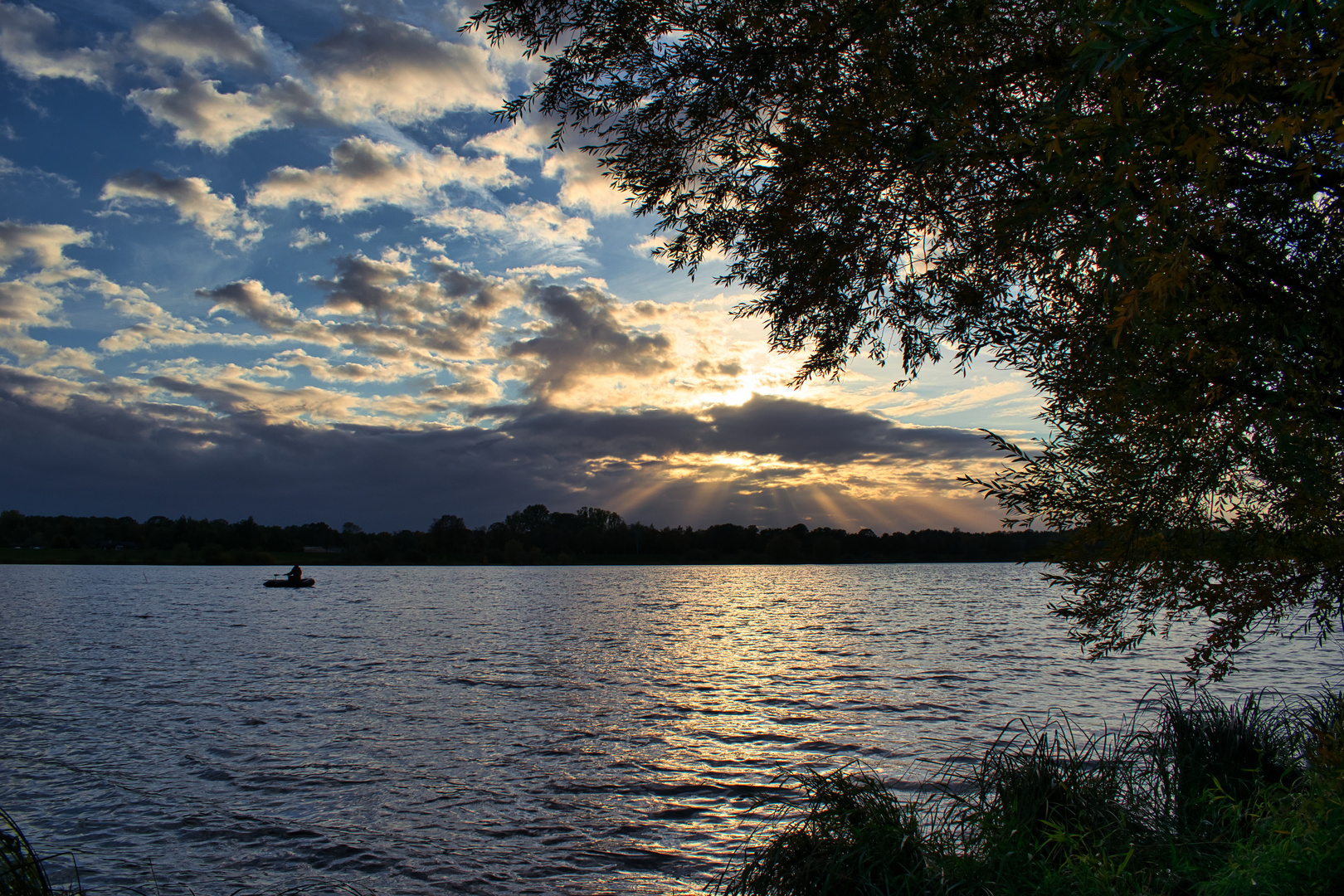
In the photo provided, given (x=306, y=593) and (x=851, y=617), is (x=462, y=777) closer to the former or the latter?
(x=851, y=617)

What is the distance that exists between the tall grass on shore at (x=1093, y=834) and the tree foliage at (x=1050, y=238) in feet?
6.07

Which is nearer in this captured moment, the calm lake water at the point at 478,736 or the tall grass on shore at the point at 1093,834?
the tall grass on shore at the point at 1093,834

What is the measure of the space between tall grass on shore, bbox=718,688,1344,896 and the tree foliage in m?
1.85

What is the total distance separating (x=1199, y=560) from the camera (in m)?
9.00

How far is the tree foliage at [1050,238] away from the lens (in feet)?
Result: 21.7

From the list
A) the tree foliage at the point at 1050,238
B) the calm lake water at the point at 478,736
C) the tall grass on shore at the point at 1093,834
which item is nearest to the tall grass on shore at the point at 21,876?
the calm lake water at the point at 478,736

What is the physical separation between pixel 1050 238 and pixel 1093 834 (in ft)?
20.9

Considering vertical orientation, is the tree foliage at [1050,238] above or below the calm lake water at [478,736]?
above

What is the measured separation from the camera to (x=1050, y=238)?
727 centimetres

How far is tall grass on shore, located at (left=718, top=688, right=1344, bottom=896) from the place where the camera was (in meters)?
6.16

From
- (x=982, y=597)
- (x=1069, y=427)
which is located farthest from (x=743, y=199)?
(x=982, y=597)

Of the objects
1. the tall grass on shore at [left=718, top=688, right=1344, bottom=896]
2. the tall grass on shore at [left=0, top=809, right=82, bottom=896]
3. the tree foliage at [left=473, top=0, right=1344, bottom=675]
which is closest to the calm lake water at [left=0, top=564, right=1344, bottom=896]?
the tall grass on shore at [left=718, top=688, right=1344, bottom=896]

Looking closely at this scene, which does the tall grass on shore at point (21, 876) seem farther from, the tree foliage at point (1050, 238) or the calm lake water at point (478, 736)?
the tree foliage at point (1050, 238)

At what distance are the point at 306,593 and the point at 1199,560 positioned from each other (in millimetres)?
115609
